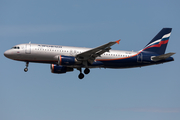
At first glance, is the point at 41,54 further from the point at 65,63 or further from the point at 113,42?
the point at 113,42

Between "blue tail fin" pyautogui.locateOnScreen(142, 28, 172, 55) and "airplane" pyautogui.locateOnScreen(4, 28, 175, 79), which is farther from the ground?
"blue tail fin" pyautogui.locateOnScreen(142, 28, 172, 55)

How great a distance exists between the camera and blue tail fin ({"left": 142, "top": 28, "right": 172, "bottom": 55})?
156 feet

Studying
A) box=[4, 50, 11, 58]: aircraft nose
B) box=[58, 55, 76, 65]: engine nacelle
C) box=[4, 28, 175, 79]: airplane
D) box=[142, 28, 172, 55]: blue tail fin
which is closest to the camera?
box=[58, 55, 76, 65]: engine nacelle

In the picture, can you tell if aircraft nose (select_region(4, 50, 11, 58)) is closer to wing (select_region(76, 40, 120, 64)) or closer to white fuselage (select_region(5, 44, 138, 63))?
white fuselage (select_region(5, 44, 138, 63))

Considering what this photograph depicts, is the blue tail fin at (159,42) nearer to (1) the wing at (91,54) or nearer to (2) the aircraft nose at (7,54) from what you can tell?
(1) the wing at (91,54)

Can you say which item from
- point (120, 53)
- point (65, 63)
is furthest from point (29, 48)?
point (120, 53)

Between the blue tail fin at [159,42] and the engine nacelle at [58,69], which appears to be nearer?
the engine nacelle at [58,69]

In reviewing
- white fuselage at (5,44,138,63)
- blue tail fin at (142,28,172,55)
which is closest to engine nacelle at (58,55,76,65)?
white fuselage at (5,44,138,63)

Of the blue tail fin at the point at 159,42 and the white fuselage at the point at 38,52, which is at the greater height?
the blue tail fin at the point at 159,42

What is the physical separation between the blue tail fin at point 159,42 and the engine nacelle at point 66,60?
12.8 meters

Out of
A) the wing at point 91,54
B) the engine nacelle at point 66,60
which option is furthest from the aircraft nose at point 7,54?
the wing at point 91,54

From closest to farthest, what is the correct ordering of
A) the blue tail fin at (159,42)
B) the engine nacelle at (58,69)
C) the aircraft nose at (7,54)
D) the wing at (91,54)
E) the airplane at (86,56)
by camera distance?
the wing at (91,54) → the airplane at (86,56) → the aircraft nose at (7,54) → the engine nacelle at (58,69) → the blue tail fin at (159,42)

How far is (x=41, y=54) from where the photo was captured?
41.3 m

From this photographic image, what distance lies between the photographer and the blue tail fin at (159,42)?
47647 millimetres
